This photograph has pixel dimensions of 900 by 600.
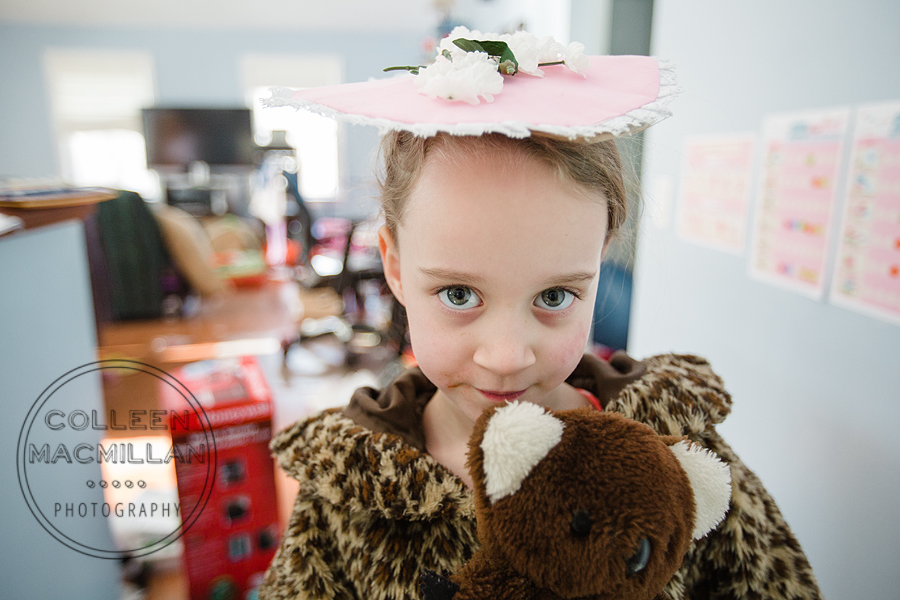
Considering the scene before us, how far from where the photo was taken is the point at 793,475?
0.92 m

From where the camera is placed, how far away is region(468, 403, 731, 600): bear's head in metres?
0.34

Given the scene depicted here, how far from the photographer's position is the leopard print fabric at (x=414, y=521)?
0.55 metres

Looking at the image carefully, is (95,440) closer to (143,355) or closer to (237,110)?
(143,355)

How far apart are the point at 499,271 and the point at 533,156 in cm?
11

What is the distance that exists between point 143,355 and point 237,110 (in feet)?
12.2

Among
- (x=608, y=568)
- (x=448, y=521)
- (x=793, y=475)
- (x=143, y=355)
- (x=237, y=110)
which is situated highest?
(x=237, y=110)

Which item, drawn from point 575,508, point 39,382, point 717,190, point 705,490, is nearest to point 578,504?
point 575,508

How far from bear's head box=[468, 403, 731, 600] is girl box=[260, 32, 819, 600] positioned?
11 cm

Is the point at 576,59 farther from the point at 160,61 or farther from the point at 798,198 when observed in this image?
the point at 160,61

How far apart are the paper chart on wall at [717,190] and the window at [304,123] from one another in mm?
4991

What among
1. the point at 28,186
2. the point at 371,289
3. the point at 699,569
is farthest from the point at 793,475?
the point at 371,289
